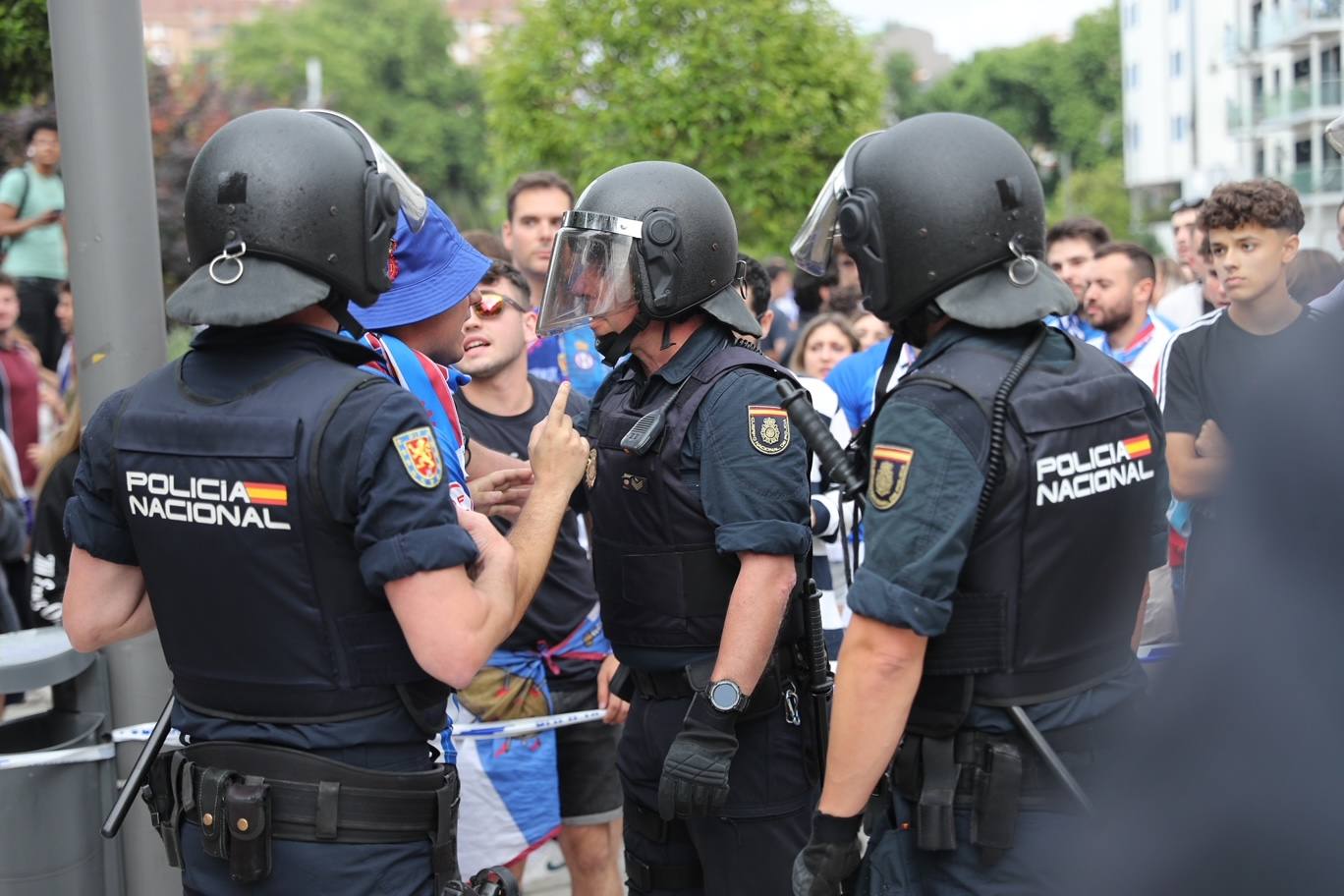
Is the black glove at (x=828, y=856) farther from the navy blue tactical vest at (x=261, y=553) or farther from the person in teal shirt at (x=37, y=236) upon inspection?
the person in teal shirt at (x=37, y=236)

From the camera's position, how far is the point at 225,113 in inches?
960

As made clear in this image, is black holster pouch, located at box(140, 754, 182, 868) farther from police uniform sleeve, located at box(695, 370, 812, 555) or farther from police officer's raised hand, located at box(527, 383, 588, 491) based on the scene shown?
police uniform sleeve, located at box(695, 370, 812, 555)

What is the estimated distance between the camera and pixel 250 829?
233 cm

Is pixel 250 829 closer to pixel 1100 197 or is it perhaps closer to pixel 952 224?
pixel 952 224

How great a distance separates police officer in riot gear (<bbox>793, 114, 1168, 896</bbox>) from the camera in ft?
7.63

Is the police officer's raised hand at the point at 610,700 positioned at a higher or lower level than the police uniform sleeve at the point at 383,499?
lower

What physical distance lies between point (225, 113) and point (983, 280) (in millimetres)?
24252

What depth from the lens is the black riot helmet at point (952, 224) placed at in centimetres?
248

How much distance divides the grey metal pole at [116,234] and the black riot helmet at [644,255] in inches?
43.4

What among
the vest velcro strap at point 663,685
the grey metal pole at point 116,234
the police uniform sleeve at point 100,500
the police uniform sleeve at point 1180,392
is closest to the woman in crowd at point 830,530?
the vest velcro strap at point 663,685

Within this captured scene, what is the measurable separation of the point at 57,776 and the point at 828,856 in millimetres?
2045

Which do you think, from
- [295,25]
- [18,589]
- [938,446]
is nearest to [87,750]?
[938,446]

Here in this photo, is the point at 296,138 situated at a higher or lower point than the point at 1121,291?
higher

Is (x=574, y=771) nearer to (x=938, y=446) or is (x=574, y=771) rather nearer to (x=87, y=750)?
(x=87, y=750)
